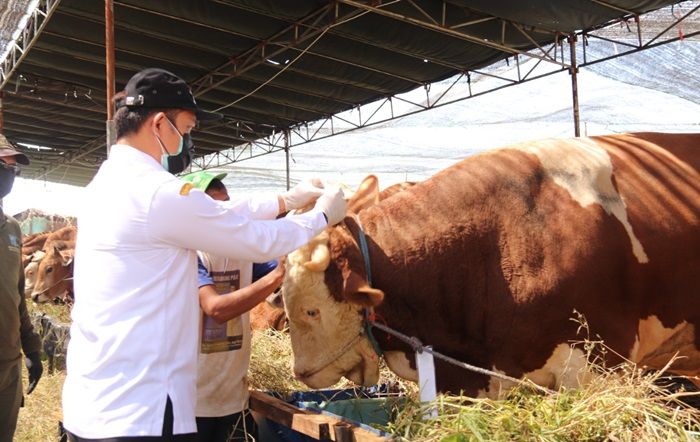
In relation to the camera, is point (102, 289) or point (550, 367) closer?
point (102, 289)

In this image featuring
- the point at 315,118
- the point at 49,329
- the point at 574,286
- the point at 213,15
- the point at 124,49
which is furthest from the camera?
the point at 315,118

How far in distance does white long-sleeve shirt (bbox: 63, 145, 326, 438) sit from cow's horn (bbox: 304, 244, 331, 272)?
0.75 m

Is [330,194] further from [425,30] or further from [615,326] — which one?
[425,30]

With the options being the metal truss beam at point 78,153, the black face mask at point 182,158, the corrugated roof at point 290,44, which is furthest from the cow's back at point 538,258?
the metal truss beam at point 78,153

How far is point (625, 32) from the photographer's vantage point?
33.9ft

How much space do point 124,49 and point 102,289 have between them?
9458mm

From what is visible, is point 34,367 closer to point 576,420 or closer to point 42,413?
point 42,413

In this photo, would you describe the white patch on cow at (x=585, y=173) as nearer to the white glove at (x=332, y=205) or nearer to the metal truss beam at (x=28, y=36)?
the white glove at (x=332, y=205)

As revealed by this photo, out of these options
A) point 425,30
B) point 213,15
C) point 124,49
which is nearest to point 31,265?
point 124,49

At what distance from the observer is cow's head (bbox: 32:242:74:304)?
11227 millimetres

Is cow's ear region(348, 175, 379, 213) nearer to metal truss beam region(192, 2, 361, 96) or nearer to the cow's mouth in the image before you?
the cow's mouth

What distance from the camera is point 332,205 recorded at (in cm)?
238

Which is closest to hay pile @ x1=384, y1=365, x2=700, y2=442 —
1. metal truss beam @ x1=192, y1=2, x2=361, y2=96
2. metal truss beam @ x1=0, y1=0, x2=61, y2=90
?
metal truss beam @ x1=192, y1=2, x2=361, y2=96

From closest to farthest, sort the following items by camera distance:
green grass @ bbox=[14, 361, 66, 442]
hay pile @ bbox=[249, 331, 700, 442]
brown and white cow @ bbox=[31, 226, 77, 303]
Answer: hay pile @ bbox=[249, 331, 700, 442] → green grass @ bbox=[14, 361, 66, 442] → brown and white cow @ bbox=[31, 226, 77, 303]
